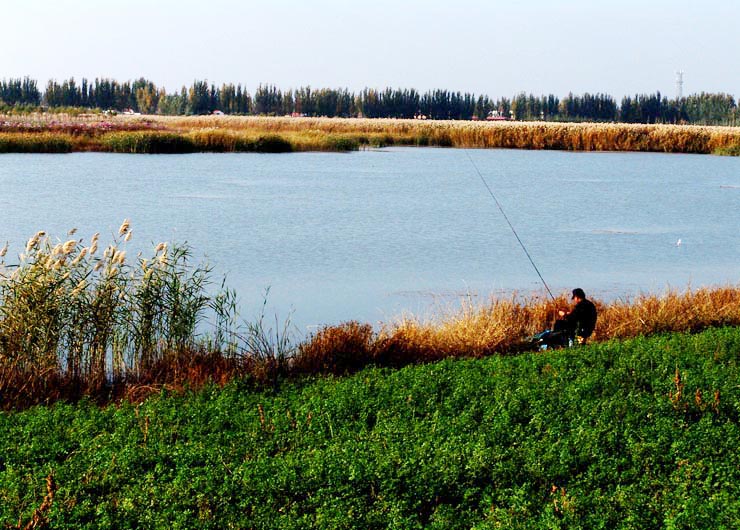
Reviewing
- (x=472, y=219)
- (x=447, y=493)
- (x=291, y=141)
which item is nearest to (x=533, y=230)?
(x=472, y=219)

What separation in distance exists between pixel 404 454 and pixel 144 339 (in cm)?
422

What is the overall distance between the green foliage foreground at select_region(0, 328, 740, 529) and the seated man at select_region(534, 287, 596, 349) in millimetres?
1439

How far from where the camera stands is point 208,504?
661 centimetres

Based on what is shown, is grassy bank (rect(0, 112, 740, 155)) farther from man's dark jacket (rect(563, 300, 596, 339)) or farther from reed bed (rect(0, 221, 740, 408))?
man's dark jacket (rect(563, 300, 596, 339))

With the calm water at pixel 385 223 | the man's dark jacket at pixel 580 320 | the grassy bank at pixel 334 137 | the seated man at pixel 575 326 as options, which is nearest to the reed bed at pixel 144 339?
the seated man at pixel 575 326

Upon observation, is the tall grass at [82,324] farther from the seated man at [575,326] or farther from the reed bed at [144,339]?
the seated man at [575,326]

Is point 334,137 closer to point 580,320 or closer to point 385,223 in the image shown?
point 385,223

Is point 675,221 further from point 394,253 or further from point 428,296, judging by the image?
point 428,296

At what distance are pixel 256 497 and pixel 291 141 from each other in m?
42.0

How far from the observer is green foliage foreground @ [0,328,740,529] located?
6516 mm

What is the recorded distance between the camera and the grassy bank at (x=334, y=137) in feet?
139

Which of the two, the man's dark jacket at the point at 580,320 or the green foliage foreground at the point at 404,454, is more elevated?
the man's dark jacket at the point at 580,320

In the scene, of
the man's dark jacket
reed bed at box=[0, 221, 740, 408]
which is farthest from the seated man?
reed bed at box=[0, 221, 740, 408]

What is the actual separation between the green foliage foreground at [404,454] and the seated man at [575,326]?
1.44 metres
